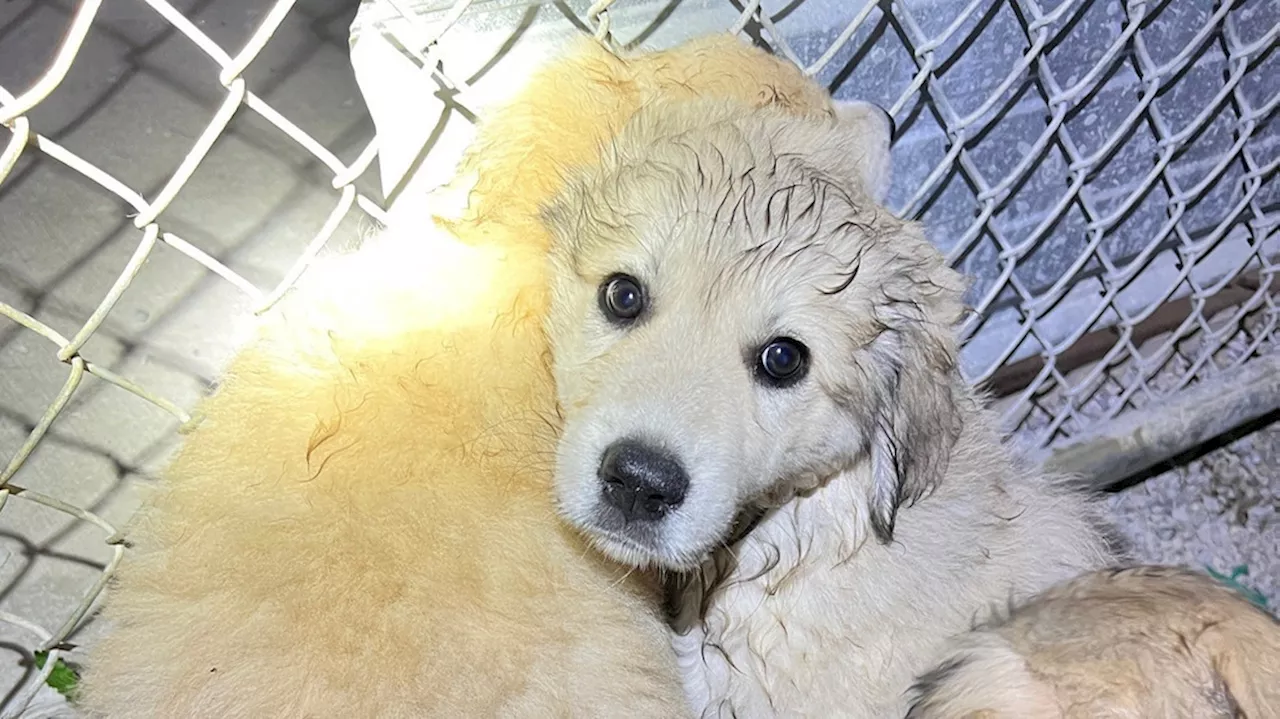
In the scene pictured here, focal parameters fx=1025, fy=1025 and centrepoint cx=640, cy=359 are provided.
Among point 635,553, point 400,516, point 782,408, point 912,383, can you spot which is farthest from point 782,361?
point 400,516

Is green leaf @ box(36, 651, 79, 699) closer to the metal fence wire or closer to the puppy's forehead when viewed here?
the metal fence wire

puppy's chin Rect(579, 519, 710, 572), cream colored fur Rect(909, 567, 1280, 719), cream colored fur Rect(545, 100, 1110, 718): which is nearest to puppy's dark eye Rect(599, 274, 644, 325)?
cream colored fur Rect(545, 100, 1110, 718)

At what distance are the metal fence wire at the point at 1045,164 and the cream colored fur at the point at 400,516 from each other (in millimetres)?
349

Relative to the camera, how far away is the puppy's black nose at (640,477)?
4.58ft

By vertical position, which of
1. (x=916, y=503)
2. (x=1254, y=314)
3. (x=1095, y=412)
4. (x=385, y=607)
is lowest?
(x=385, y=607)

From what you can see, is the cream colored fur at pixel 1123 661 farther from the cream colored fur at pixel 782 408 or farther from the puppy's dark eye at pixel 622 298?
the puppy's dark eye at pixel 622 298

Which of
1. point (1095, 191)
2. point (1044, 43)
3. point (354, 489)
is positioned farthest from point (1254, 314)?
point (354, 489)

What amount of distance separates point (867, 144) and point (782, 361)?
0.40m

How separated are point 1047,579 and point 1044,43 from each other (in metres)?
1.32

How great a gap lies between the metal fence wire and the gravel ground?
264 mm

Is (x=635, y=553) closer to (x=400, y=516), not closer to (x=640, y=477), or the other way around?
(x=640, y=477)

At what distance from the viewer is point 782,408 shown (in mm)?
1552

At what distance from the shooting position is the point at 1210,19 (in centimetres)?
265

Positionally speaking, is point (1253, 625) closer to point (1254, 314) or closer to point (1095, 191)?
point (1095, 191)
